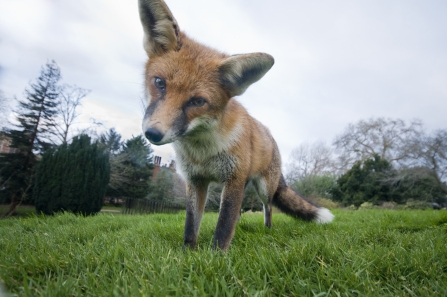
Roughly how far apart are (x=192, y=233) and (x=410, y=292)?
1586 mm

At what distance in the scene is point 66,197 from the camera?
776cm

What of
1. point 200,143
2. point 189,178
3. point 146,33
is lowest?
point 189,178

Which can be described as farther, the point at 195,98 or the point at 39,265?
the point at 195,98

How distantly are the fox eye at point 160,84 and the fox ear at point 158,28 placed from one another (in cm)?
35

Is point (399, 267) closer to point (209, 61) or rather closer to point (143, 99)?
point (209, 61)

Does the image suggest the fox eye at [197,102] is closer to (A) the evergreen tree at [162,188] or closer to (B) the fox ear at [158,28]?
(B) the fox ear at [158,28]

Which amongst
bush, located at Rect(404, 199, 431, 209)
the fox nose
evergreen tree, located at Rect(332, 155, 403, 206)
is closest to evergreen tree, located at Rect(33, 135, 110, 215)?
the fox nose

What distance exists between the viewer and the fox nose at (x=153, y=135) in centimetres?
141

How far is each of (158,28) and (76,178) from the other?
27.2ft

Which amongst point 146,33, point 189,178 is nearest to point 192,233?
point 189,178

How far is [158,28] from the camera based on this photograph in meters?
1.87

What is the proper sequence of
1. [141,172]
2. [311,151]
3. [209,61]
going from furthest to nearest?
[141,172], [311,151], [209,61]

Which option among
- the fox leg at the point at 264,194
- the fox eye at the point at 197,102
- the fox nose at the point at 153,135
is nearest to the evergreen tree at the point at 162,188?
the fox leg at the point at 264,194

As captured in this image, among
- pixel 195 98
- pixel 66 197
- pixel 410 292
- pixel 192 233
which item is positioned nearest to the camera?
pixel 410 292
